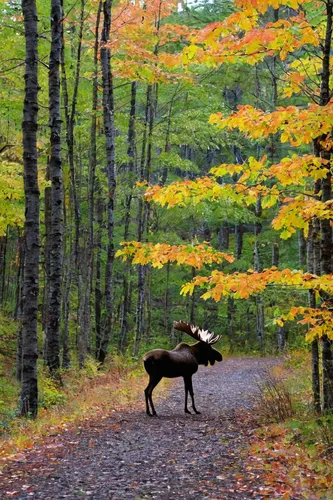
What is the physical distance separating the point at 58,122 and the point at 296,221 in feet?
22.1

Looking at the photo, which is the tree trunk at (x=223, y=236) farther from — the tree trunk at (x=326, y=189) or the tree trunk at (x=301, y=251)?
the tree trunk at (x=326, y=189)

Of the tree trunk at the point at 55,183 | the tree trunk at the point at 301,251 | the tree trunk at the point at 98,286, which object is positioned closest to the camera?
the tree trunk at the point at 55,183

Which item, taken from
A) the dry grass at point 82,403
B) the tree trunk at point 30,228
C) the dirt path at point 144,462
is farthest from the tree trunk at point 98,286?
the dirt path at point 144,462

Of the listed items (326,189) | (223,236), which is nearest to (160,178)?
(326,189)

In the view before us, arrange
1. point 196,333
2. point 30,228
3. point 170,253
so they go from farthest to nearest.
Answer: point 196,333
point 30,228
point 170,253

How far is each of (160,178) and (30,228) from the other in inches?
419

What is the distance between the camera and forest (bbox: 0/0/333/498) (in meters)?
6.59

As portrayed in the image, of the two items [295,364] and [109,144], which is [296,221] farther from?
[295,364]

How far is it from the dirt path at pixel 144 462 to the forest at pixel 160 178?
1.35 m

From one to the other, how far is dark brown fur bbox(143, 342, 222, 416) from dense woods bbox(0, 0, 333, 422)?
182 cm

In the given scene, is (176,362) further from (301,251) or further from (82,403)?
(301,251)

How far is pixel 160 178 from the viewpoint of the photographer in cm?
1945

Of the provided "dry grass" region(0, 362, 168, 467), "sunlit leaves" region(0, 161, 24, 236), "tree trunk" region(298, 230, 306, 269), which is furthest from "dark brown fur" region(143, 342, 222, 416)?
"tree trunk" region(298, 230, 306, 269)

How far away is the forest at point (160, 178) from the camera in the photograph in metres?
6.59
